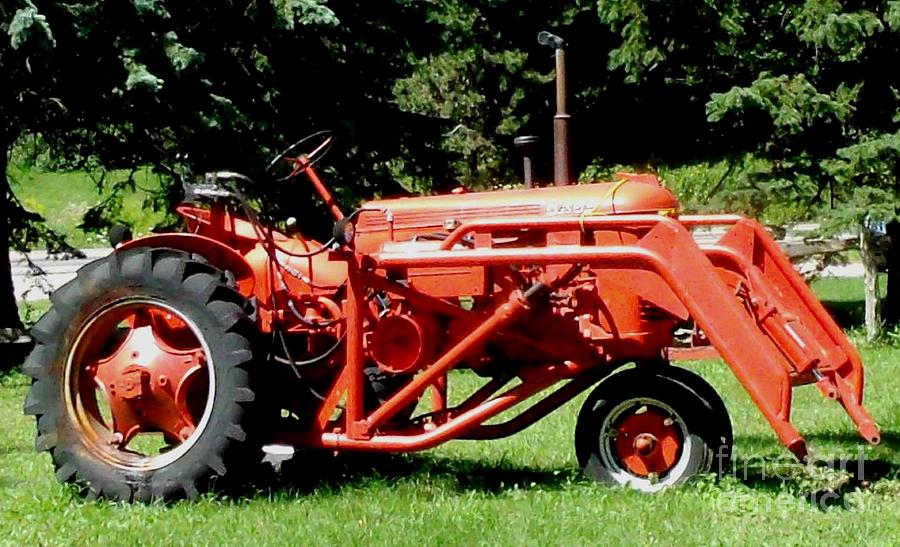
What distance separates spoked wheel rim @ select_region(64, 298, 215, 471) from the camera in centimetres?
676

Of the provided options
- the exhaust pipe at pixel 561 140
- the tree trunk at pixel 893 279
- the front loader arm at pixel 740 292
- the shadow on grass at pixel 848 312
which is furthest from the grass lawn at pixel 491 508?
the shadow on grass at pixel 848 312

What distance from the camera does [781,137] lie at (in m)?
14.8

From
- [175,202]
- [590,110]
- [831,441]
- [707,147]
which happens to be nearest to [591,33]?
[590,110]

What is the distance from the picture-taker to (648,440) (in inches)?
263

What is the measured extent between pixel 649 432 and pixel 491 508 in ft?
3.06

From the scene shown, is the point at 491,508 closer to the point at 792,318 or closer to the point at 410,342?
the point at 410,342

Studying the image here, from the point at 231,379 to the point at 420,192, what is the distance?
34.1ft

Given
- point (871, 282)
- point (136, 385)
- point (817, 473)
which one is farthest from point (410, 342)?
point (871, 282)

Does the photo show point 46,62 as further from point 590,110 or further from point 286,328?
point 590,110

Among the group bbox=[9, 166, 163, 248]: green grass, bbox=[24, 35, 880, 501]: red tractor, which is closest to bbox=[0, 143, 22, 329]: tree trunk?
bbox=[24, 35, 880, 501]: red tractor

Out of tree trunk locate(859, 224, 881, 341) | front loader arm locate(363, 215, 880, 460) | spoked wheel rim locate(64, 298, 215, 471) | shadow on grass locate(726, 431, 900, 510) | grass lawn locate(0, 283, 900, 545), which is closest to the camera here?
grass lawn locate(0, 283, 900, 545)

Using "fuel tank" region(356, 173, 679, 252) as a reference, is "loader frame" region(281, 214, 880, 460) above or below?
below

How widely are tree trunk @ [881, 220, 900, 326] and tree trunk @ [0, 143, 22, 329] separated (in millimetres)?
9682

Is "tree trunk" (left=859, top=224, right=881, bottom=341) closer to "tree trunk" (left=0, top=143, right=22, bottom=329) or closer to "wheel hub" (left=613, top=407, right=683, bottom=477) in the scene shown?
"wheel hub" (left=613, top=407, right=683, bottom=477)
